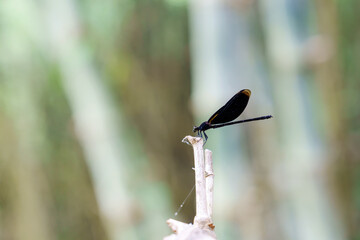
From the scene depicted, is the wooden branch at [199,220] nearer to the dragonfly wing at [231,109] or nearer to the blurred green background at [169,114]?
the dragonfly wing at [231,109]

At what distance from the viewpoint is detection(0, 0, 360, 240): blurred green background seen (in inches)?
54.6

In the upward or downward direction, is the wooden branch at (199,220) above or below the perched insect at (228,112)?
below

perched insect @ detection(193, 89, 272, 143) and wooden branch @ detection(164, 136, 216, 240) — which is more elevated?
perched insect @ detection(193, 89, 272, 143)

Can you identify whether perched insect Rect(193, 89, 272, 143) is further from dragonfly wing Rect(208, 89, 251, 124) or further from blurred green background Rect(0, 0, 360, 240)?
blurred green background Rect(0, 0, 360, 240)

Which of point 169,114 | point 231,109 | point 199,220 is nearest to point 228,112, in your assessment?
point 231,109

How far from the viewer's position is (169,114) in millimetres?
2367

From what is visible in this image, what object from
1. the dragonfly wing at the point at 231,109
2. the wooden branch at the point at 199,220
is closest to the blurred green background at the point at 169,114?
the dragonfly wing at the point at 231,109

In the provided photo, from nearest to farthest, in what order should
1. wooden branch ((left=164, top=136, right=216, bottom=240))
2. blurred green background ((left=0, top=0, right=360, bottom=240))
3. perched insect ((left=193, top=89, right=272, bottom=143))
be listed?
wooden branch ((left=164, top=136, right=216, bottom=240)) → perched insect ((left=193, top=89, right=272, bottom=143)) → blurred green background ((left=0, top=0, right=360, bottom=240))

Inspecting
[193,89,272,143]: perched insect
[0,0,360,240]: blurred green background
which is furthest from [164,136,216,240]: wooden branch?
[0,0,360,240]: blurred green background

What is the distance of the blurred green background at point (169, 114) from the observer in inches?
54.6

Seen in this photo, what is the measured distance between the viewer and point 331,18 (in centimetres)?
169

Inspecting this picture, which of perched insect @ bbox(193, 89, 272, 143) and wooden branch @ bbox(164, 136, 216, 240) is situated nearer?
wooden branch @ bbox(164, 136, 216, 240)

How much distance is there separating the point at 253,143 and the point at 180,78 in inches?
22.9

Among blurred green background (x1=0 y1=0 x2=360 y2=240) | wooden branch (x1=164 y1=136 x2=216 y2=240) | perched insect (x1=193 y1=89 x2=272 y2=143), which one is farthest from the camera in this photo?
blurred green background (x1=0 y1=0 x2=360 y2=240)
